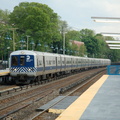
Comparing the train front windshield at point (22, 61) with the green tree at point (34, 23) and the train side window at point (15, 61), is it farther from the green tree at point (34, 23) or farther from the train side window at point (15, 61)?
the green tree at point (34, 23)

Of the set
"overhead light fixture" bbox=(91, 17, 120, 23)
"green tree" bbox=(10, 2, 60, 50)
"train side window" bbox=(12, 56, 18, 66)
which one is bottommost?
"train side window" bbox=(12, 56, 18, 66)

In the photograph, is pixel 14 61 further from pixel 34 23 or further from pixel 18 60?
pixel 34 23

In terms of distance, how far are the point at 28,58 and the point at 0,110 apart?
41.3ft

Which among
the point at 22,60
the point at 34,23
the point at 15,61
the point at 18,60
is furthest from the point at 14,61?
the point at 34,23

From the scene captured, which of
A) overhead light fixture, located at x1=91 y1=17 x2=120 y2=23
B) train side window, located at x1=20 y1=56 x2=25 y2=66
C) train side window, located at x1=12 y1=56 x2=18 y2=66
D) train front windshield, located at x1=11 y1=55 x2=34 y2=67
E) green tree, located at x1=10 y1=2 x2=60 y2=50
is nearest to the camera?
overhead light fixture, located at x1=91 y1=17 x2=120 y2=23

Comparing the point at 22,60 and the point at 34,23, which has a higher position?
the point at 34,23

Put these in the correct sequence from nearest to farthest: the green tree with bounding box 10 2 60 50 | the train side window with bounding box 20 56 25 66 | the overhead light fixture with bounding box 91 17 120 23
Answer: the overhead light fixture with bounding box 91 17 120 23, the train side window with bounding box 20 56 25 66, the green tree with bounding box 10 2 60 50

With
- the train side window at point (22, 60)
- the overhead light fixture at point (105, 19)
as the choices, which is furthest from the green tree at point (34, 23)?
the overhead light fixture at point (105, 19)

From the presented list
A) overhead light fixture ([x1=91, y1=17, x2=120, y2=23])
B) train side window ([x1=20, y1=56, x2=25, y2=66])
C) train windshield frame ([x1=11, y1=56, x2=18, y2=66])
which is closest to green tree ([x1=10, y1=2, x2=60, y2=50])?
train windshield frame ([x1=11, y1=56, x2=18, y2=66])

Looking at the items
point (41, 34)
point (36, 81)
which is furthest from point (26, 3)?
point (36, 81)

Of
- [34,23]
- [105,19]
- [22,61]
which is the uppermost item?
[34,23]

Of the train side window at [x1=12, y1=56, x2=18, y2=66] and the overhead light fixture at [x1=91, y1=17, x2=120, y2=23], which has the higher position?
the overhead light fixture at [x1=91, y1=17, x2=120, y2=23]

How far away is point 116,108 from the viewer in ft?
35.3

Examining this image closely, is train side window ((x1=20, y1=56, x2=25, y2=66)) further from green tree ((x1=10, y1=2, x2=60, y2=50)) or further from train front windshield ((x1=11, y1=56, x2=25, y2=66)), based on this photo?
green tree ((x1=10, y1=2, x2=60, y2=50))
